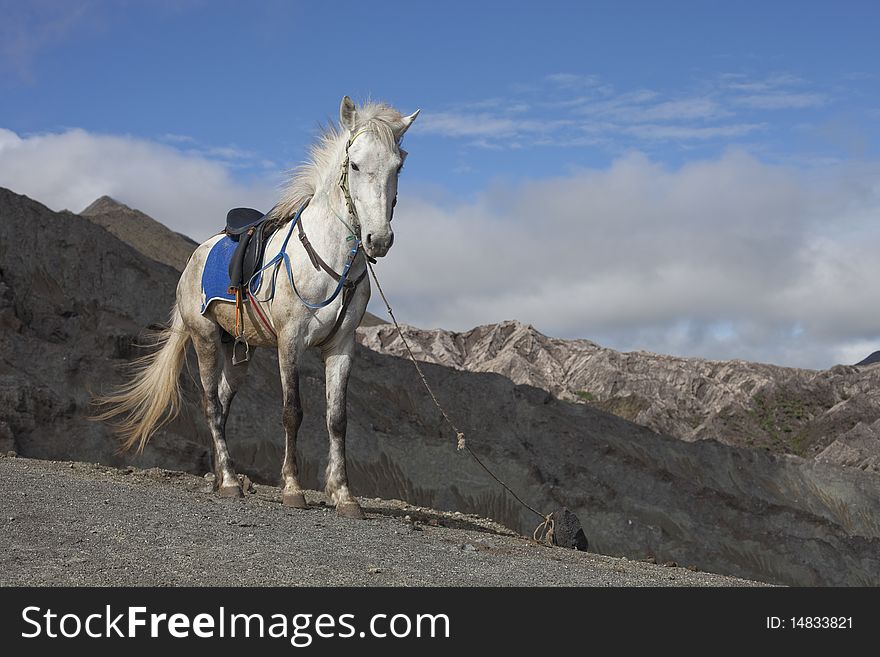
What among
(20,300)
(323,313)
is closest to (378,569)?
(323,313)

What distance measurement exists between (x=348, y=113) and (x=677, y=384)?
82176mm

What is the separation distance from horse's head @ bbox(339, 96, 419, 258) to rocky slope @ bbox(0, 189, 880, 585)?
53.8ft

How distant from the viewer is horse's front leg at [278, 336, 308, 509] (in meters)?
10.8

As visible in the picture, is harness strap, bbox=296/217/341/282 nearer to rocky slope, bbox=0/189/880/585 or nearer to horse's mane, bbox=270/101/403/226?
horse's mane, bbox=270/101/403/226

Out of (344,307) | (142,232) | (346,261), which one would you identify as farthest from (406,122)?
(142,232)

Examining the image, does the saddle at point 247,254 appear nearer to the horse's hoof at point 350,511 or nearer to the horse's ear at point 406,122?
the horse's ear at point 406,122

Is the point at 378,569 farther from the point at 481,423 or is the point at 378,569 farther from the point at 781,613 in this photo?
the point at 481,423

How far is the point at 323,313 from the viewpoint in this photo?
35.3 feet

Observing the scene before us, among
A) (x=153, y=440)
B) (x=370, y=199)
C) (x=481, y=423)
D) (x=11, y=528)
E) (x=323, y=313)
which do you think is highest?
(x=481, y=423)

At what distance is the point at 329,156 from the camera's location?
11406 mm

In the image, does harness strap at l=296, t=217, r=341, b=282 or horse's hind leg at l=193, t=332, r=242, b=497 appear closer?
harness strap at l=296, t=217, r=341, b=282

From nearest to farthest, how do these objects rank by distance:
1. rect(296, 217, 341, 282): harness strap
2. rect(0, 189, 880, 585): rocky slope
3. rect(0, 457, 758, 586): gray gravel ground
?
rect(0, 457, 758, 586): gray gravel ground < rect(296, 217, 341, 282): harness strap < rect(0, 189, 880, 585): rocky slope

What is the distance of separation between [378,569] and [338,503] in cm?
329

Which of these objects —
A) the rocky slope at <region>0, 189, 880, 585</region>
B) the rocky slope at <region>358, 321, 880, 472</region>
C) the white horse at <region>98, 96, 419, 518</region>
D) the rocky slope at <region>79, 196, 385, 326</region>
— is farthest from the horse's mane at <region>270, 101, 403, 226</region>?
the rocky slope at <region>79, 196, 385, 326</region>
